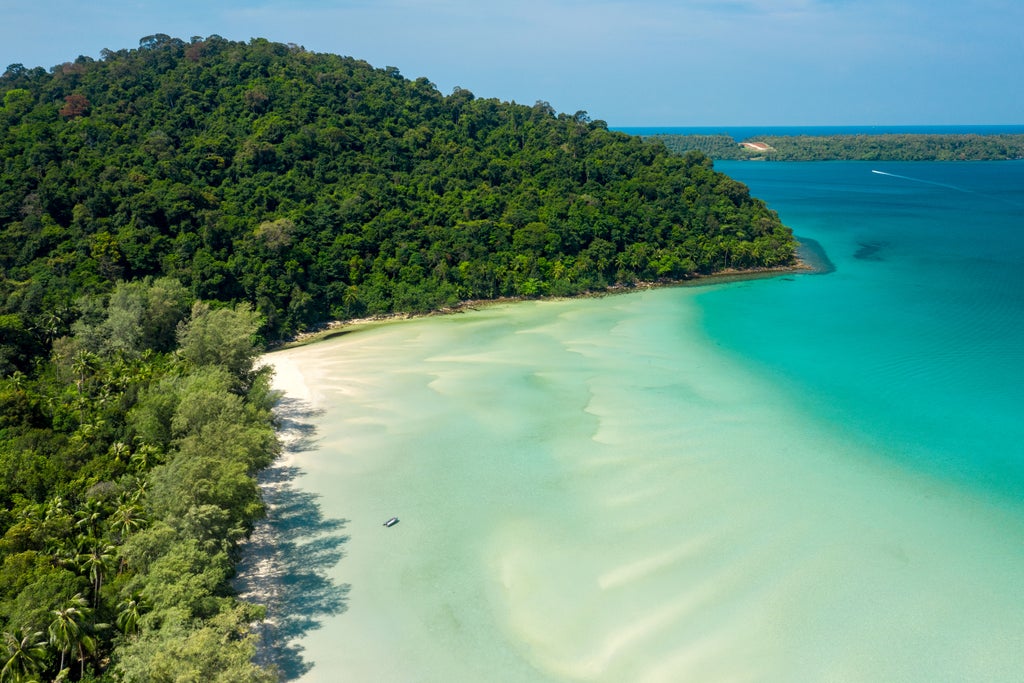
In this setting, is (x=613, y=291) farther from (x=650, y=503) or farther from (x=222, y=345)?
(x=222, y=345)

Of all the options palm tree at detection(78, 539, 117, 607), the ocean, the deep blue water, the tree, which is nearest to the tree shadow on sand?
the ocean

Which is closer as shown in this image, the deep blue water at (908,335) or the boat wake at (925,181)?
the deep blue water at (908,335)

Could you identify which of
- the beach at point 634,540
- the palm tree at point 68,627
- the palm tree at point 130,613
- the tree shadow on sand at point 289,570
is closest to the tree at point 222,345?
the beach at point 634,540

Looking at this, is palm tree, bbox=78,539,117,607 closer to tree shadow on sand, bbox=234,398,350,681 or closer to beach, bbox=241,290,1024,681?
tree shadow on sand, bbox=234,398,350,681

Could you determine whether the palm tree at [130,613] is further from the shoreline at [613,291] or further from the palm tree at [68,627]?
the shoreline at [613,291]

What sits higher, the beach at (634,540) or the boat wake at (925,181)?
the boat wake at (925,181)

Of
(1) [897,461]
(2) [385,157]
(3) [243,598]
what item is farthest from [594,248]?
(3) [243,598]
